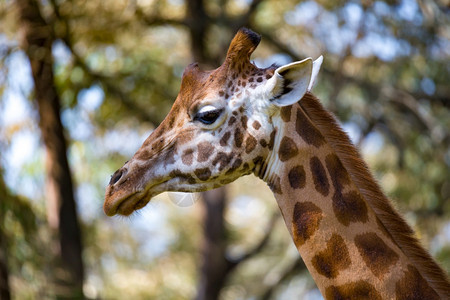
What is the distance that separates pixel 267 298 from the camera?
1572 centimetres

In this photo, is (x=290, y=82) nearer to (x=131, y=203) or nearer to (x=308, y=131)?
(x=308, y=131)

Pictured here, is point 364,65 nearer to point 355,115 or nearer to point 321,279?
point 355,115

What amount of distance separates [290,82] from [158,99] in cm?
1005

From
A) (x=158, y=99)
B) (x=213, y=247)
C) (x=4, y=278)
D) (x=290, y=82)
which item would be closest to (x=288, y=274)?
(x=213, y=247)

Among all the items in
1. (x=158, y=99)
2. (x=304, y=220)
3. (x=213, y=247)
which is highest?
(x=304, y=220)

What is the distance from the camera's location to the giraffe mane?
4.08m

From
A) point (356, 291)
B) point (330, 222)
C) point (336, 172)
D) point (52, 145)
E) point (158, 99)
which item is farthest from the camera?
point (158, 99)

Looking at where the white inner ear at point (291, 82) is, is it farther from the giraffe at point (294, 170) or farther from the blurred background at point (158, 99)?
the blurred background at point (158, 99)

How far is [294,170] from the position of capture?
442 cm

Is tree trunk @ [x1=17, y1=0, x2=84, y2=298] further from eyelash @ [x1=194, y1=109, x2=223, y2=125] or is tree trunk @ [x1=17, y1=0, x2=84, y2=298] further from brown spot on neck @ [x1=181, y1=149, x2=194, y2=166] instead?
eyelash @ [x1=194, y1=109, x2=223, y2=125]

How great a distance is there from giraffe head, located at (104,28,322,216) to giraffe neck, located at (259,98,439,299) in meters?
0.13

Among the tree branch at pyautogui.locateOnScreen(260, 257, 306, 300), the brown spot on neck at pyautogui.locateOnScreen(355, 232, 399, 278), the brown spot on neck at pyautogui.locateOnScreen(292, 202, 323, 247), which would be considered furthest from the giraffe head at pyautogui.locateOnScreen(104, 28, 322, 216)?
the tree branch at pyautogui.locateOnScreen(260, 257, 306, 300)

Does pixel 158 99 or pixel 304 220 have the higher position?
pixel 304 220

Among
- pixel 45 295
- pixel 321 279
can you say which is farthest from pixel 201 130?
pixel 45 295
